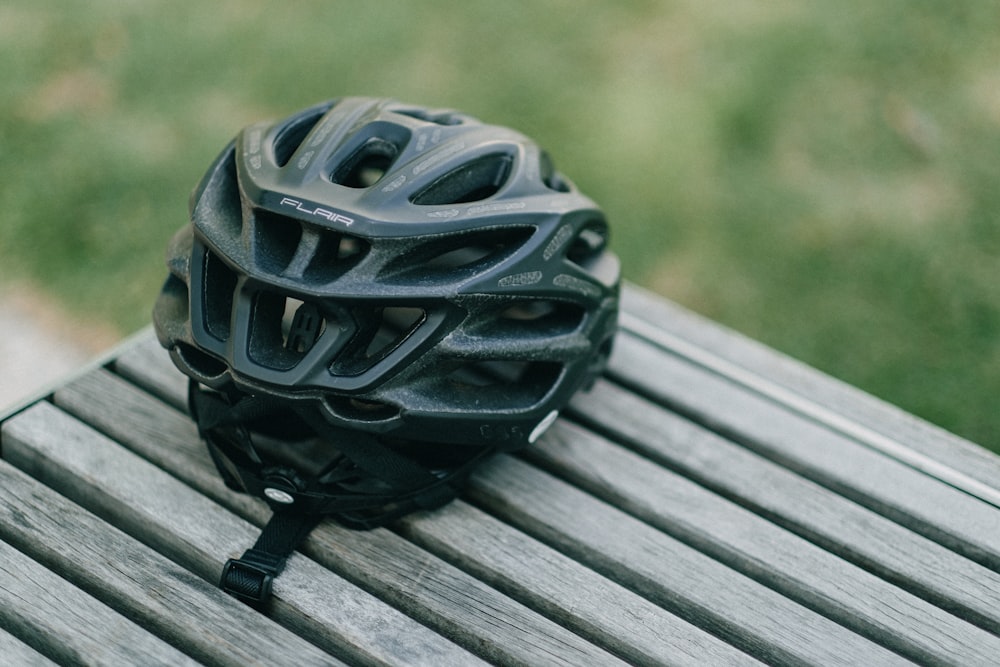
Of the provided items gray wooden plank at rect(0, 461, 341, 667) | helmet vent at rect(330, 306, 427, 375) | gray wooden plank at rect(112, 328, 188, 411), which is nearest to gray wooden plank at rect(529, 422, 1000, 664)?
helmet vent at rect(330, 306, 427, 375)

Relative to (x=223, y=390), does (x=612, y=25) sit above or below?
below

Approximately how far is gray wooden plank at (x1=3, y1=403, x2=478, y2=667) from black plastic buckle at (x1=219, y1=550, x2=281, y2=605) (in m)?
0.04

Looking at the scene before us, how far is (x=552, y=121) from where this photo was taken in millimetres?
4195

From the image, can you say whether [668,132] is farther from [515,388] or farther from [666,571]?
[666,571]

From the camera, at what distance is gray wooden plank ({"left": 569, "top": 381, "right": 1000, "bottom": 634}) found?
2266 mm

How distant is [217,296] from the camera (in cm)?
219

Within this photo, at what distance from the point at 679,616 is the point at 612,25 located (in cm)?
328

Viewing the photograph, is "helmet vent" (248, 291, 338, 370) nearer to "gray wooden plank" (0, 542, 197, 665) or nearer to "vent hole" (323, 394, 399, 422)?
"vent hole" (323, 394, 399, 422)

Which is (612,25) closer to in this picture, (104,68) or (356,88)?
(356,88)

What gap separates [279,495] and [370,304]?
1.67 feet

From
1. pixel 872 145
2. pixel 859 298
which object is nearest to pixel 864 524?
pixel 859 298

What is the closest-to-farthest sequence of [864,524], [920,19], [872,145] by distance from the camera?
1. [864,524]
2. [872,145]
3. [920,19]

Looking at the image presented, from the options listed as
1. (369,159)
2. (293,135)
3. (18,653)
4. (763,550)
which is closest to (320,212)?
(369,159)

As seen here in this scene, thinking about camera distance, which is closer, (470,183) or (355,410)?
(355,410)
